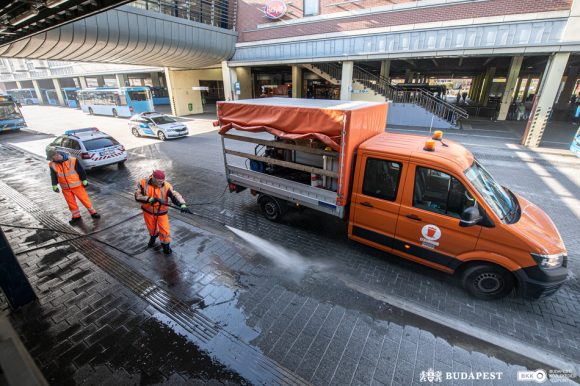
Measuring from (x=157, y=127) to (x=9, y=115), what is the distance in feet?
44.7

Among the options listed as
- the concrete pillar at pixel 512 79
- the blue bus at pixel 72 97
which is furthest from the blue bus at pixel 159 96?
the concrete pillar at pixel 512 79

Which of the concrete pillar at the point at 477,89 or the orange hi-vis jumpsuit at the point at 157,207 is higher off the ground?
the concrete pillar at the point at 477,89

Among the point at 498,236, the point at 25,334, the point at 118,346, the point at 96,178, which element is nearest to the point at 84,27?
the point at 96,178

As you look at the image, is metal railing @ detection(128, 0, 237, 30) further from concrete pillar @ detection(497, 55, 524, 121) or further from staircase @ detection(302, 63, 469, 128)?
concrete pillar @ detection(497, 55, 524, 121)

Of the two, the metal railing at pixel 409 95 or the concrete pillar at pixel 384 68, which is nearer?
the metal railing at pixel 409 95

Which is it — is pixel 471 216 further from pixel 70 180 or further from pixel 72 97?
pixel 72 97

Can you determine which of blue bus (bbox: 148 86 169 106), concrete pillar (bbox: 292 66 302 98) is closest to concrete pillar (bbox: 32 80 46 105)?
blue bus (bbox: 148 86 169 106)

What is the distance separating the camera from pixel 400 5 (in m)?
15.6

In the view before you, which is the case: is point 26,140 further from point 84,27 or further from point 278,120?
point 278,120

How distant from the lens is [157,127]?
16.3m

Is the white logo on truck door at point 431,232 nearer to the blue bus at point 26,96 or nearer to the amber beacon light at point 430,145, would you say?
the amber beacon light at point 430,145

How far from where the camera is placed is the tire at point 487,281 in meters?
4.12

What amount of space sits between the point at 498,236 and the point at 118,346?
5.60 meters

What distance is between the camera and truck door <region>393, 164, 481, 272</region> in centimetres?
417
